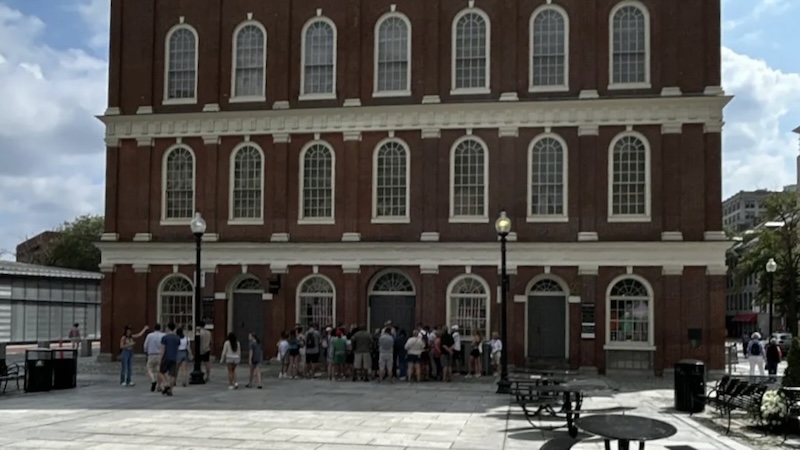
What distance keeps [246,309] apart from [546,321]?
11298mm

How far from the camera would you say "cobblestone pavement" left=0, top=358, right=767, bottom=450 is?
15336 mm

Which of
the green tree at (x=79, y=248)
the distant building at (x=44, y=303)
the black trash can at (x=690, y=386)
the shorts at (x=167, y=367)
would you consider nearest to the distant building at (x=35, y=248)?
the green tree at (x=79, y=248)

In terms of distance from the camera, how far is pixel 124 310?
3488cm

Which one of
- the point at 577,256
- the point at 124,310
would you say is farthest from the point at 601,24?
the point at 124,310

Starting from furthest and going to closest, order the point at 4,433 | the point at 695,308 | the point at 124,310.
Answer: the point at 124,310
the point at 695,308
the point at 4,433

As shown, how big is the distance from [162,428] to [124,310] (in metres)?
19.1

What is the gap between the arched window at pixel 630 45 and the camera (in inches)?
1243

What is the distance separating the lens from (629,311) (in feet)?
101

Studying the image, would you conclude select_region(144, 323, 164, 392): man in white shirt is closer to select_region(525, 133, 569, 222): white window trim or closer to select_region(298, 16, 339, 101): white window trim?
select_region(298, 16, 339, 101): white window trim

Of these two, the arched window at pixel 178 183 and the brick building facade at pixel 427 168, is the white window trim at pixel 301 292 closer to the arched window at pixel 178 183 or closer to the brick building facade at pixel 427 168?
the brick building facade at pixel 427 168

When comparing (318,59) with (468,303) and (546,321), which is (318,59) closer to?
(468,303)

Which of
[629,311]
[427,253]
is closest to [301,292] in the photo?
[427,253]

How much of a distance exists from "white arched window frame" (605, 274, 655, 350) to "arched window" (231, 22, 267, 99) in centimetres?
1507

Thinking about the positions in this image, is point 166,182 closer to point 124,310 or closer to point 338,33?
point 124,310
